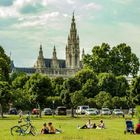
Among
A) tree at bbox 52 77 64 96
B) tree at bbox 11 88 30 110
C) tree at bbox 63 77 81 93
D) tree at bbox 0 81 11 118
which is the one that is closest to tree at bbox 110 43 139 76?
tree at bbox 52 77 64 96

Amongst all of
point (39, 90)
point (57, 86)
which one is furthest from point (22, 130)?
point (57, 86)

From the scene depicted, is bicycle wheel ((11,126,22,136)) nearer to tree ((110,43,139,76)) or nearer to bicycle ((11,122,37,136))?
bicycle ((11,122,37,136))

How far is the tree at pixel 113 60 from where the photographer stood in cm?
13912

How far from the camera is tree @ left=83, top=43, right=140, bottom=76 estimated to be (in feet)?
456

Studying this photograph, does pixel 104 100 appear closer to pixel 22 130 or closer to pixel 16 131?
pixel 16 131

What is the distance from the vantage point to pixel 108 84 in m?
119

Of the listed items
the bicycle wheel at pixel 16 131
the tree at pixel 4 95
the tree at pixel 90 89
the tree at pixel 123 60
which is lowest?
the bicycle wheel at pixel 16 131

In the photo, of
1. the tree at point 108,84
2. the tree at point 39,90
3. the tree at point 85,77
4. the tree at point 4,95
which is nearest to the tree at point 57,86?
the tree at point 85,77

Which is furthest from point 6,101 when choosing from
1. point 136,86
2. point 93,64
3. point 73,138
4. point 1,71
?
point 93,64

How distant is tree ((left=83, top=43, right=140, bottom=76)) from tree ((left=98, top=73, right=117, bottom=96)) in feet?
58.7

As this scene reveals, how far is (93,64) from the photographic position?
462 feet

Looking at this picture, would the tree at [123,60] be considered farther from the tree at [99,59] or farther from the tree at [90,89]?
the tree at [90,89]

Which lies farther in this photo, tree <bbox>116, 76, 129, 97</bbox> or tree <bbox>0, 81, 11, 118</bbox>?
tree <bbox>116, 76, 129, 97</bbox>

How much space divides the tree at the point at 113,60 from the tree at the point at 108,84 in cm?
1790
